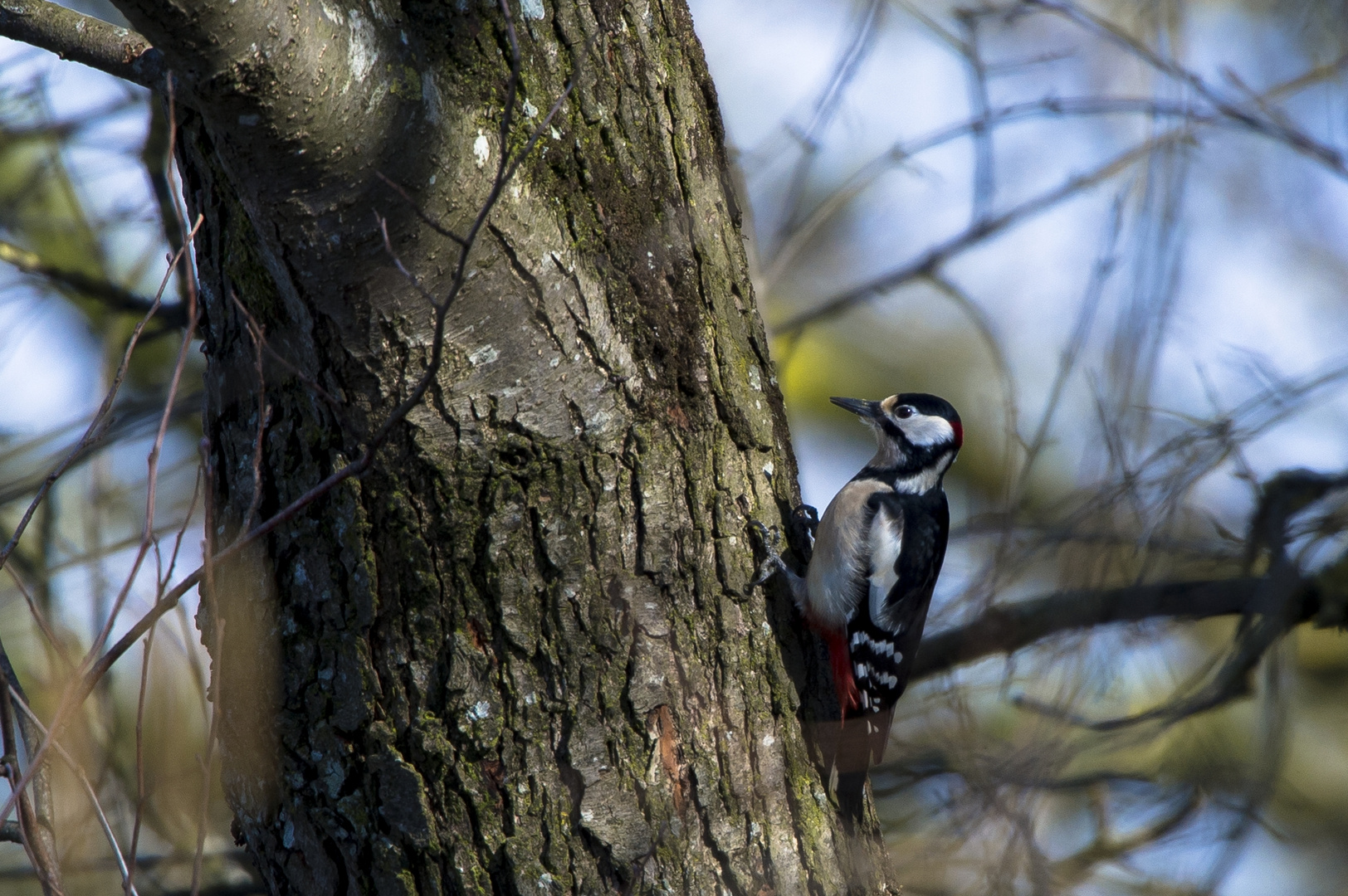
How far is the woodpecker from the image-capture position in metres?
3.09

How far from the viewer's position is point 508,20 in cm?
210

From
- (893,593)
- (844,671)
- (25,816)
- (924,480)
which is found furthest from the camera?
(924,480)

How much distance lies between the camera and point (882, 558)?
12.5 ft

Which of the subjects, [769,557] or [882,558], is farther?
[882,558]

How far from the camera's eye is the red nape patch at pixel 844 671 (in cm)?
312

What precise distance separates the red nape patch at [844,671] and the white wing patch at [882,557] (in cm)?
29

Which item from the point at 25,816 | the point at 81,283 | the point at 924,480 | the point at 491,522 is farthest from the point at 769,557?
the point at 81,283

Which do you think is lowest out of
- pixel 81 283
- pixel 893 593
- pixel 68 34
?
pixel 893 593

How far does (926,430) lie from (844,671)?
147cm

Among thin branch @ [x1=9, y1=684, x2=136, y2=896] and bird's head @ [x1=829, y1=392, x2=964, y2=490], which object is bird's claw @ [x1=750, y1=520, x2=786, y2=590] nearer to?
thin branch @ [x1=9, y1=684, x2=136, y2=896]

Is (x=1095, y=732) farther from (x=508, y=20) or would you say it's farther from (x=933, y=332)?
(x=933, y=332)

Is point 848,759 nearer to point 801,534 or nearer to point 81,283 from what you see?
point 801,534

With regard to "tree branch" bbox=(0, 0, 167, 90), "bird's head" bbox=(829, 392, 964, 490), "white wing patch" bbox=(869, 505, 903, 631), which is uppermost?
"bird's head" bbox=(829, 392, 964, 490)

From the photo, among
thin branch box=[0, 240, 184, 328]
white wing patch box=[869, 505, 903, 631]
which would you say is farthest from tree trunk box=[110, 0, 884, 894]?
thin branch box=[0, 240, 184, 328]
